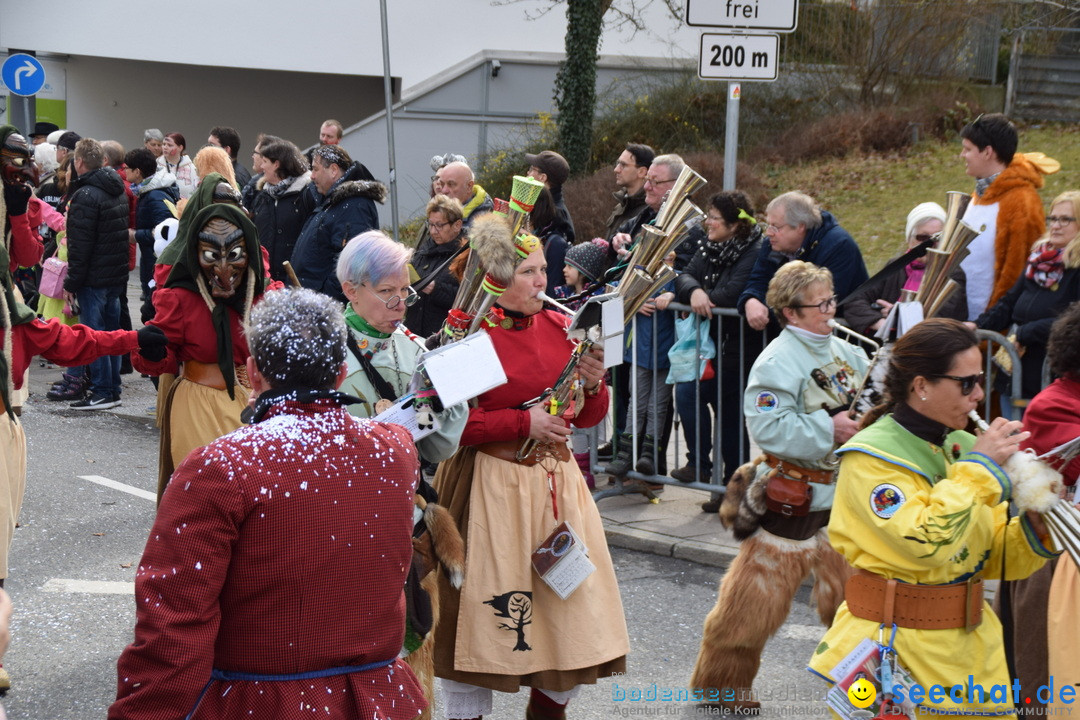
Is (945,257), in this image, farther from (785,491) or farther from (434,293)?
(434,293)

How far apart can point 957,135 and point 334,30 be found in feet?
35.4

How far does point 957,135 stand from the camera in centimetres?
1592

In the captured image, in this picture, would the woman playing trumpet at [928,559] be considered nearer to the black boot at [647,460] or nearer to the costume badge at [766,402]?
the costume badge at [766,402]

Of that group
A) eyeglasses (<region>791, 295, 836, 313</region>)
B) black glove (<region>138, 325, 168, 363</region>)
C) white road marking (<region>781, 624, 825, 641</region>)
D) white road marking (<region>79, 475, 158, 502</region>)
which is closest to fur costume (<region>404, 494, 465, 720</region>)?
black glove (<region>138, 325, 168, 363</region>)

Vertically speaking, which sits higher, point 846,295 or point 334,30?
point 334,30

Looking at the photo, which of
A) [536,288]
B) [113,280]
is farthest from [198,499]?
[113,280]

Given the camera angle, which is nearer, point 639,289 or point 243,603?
point 243,603

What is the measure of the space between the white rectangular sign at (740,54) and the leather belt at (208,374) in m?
3.61

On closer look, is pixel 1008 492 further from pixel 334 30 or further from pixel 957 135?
pixel 334 30

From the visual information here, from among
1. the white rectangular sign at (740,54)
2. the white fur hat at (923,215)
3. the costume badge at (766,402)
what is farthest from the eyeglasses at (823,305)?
the white rectangular sign at (740,54)

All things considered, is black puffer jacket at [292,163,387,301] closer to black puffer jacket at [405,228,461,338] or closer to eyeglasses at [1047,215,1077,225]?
black puffer jacket at [405,228,461,338]

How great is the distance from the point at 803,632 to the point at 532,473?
7.29 feet

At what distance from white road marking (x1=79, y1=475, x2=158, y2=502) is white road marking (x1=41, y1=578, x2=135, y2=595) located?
61.8 inches

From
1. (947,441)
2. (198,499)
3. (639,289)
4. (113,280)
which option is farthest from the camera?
(113,280)
